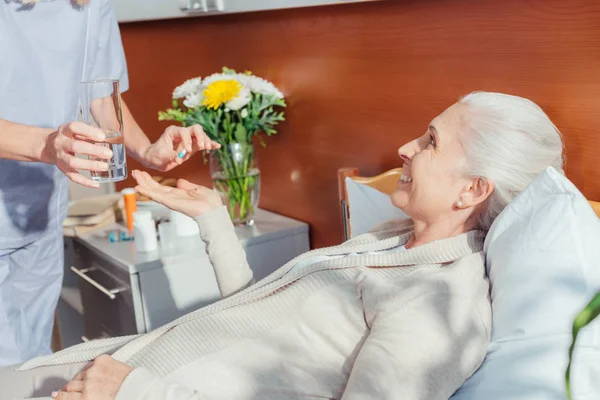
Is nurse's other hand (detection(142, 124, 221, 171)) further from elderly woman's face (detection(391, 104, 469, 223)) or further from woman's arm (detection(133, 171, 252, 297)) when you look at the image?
elderly woman's face (detection(391, 104, 469, 223))

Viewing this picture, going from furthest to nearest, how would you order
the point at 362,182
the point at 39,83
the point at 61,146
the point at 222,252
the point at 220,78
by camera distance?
1. the point at 220,78
2. the point at 362,182
3. the point at 39,83
4. the point at 222,252
5. the point at 61,146

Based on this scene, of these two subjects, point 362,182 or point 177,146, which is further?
point 362,182

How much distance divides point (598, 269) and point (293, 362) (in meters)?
0.60

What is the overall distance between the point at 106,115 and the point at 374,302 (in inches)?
25.0

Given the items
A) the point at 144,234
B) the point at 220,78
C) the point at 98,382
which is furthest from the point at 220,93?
the point at 98,382

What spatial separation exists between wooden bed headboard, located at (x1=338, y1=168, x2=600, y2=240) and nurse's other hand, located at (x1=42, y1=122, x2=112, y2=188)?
30.2 inches

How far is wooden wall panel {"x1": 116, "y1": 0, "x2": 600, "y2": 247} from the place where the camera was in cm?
161

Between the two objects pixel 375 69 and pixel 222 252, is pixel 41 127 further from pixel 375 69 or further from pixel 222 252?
pixel 375 69

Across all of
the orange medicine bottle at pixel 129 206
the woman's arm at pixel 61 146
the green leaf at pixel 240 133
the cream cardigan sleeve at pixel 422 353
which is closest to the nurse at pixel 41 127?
the woman's arm at pixel 61 146

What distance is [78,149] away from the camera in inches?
57.3

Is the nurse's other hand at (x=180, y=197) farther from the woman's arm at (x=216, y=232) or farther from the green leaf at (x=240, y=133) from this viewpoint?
the green leaf at (x=240, y=133)

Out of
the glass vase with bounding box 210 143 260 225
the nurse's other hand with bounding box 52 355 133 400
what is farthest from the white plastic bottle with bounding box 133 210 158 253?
the nurse's other hand with bounding box 52 355 133 400

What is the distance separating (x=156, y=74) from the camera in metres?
3.22

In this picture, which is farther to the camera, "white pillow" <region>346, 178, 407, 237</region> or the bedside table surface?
the bedside table surface
